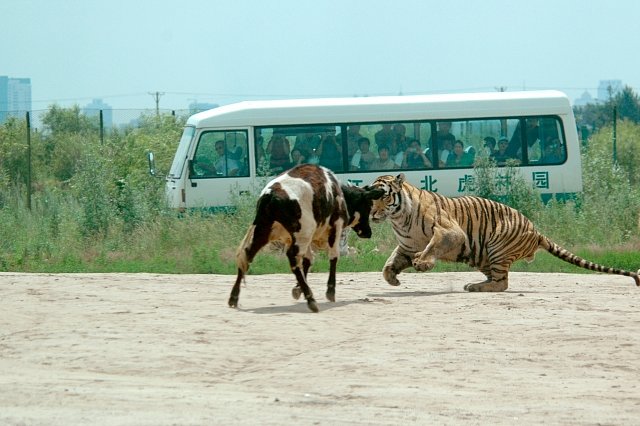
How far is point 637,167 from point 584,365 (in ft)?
93.7

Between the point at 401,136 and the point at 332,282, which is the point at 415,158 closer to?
the point at 401,136

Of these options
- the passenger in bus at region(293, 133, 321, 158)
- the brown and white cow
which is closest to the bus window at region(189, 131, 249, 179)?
the passenger in bus at region(293, 133, 321, 158)

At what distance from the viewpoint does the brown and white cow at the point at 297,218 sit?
41.8 ft

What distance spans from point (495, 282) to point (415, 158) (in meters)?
Answer: 8.73

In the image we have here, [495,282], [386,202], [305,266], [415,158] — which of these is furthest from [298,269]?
[415,158]


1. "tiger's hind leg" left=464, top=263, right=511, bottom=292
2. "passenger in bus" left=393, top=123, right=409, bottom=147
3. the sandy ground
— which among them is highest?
"passenger in bus" left=393, top=123, right=409, bottom=147

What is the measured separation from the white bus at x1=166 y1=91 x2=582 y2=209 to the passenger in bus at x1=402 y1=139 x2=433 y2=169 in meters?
0.02

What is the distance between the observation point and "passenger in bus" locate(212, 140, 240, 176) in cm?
2348

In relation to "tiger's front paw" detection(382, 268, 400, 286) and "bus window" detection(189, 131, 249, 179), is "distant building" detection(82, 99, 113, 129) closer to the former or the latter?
"bus window" detection(189, 131, 249, 179)

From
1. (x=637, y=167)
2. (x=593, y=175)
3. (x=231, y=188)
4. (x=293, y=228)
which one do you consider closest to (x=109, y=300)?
(x=293, y=228)

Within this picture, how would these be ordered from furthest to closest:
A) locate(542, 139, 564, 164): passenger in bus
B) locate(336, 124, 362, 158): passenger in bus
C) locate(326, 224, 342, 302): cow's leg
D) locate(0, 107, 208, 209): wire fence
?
locate(0, 107, 208, 209): wire fence → locate(542, 139, 564, 164): passenger in bus → locate(336, 124, 362, 158): passenger in bus → locate(326, 224, 342, 302): cow's leg

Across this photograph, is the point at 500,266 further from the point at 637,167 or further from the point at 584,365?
the point at 637,167

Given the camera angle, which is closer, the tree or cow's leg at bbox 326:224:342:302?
cow's leg at bbox 326:224:342:302

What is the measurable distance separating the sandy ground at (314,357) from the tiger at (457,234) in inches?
16.7
